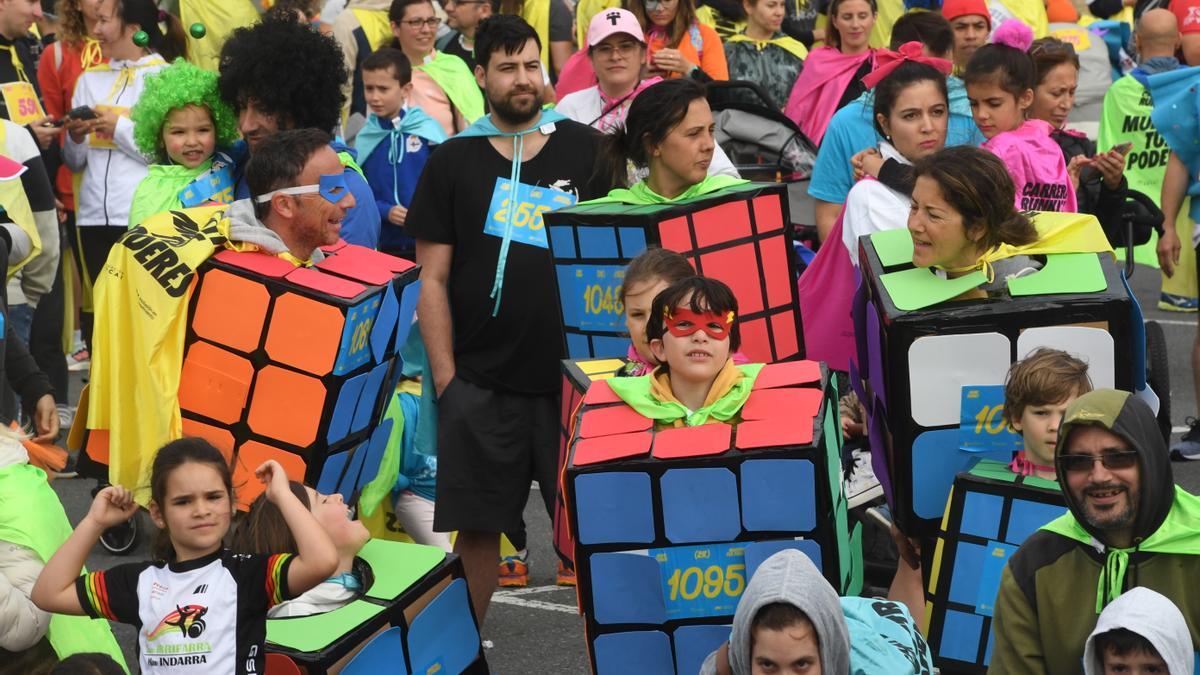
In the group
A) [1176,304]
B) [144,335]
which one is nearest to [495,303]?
[144,335]

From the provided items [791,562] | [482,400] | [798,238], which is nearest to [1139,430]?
[791,562]

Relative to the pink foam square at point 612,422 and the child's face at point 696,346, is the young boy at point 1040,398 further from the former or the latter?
the pink foam square at point 612,422

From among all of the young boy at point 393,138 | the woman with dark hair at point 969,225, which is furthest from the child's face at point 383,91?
the woman with dark hair at point 969,225

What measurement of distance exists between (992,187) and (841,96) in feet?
13.4

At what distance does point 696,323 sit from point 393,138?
4551 mm

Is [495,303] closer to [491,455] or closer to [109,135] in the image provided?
[491,455]

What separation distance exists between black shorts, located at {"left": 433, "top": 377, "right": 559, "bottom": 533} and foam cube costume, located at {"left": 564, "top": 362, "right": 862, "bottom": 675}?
181 centimetres

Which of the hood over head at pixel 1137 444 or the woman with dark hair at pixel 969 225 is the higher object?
the woman with dark hair at pixel 969 225

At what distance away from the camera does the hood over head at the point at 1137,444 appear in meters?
4.14

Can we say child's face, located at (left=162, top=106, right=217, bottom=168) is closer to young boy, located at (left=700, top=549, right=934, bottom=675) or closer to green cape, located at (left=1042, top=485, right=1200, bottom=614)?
young boy, located at (left=700, top=549, right=934, bottom=675)

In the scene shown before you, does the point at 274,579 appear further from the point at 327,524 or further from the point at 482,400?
the point at 482,400

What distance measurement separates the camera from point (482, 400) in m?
6.80

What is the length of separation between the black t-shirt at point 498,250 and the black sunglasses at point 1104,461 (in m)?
2.87

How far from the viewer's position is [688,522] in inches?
189
